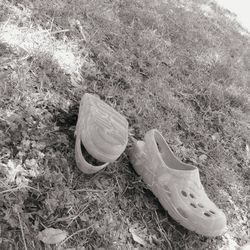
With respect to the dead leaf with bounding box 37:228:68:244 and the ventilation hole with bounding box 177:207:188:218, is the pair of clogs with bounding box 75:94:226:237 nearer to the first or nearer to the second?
the ventilation hole with bounding box 177:207:188:218

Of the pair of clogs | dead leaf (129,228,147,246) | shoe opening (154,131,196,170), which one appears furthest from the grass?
shoe opening (154,131,196,170)

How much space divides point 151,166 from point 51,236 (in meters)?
1.00

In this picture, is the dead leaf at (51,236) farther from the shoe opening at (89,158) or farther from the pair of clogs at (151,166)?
the shoe opening at (89,158)

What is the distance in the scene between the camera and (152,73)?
4352 millimetres

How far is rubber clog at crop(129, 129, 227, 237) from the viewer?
279 cm

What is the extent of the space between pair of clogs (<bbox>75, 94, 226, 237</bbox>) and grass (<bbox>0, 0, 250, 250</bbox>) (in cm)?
12

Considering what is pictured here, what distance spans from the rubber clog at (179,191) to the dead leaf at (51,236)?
35.3 inches

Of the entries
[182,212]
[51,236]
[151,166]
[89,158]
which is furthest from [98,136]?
[182,212]

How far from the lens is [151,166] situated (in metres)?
2.93

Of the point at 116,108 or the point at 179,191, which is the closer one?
the point at 179,191

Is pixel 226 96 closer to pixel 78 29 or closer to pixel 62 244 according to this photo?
pixel 78 29

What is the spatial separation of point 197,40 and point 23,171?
4.36m

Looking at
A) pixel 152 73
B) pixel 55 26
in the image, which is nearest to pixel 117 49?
pixel 152 73

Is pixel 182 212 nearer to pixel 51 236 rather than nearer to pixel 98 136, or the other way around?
pixel 98 136
